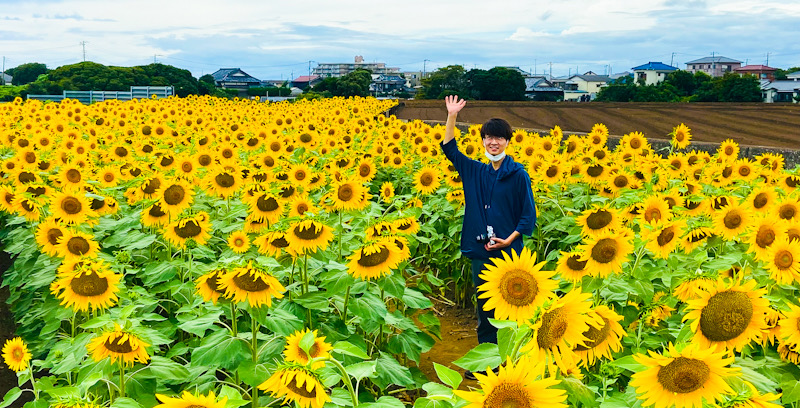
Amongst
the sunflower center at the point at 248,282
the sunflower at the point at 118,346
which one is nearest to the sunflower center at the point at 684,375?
the sunflower center at the point at 248,282

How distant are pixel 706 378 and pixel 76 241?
3493mm

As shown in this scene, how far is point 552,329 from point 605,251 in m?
1.35

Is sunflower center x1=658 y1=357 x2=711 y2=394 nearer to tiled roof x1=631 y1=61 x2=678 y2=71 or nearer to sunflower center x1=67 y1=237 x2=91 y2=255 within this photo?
sunflower center x1=67 y1=237 x2=91 y2=255

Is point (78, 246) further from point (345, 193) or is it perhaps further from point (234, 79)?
point (234, 79)

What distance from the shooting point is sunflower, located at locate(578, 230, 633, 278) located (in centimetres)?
328

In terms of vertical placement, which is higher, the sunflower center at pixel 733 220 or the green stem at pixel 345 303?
the sunflower center at pixel 733 220

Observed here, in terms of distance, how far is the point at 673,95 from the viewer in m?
50.5

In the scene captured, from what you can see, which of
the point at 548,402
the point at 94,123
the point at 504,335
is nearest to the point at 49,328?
the point at 504,335

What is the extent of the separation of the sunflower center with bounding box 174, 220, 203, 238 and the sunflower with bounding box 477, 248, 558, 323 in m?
2.03

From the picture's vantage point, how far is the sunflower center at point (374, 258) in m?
3.47

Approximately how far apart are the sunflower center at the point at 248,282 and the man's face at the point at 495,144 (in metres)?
2.56

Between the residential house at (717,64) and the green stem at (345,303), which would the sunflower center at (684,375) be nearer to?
the green stem at (345,303)

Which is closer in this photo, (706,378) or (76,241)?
(706,378)

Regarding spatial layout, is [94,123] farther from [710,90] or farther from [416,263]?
[710,90]
